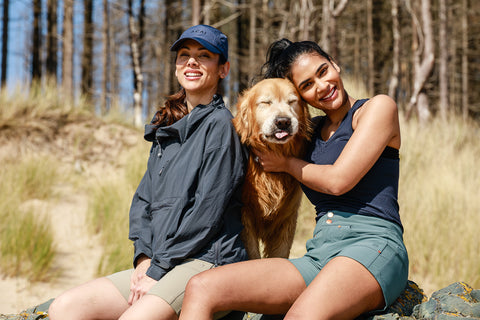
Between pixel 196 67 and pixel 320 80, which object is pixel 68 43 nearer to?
pixel 196 67

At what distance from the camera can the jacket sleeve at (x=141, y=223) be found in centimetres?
214

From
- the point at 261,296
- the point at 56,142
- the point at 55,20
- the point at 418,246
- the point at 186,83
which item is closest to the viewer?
the point at 261,296

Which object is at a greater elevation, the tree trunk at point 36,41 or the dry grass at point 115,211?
the tree trunk at point 36,41

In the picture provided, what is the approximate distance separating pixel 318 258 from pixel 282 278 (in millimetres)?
237

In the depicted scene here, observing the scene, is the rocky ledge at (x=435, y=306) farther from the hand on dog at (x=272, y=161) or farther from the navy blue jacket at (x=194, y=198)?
the hand on dog at (x=272, y=161)

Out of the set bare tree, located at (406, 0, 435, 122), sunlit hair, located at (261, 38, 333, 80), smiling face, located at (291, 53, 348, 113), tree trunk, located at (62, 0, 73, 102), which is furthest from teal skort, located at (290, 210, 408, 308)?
tree trunk, located at (62, 0, 73, 102)

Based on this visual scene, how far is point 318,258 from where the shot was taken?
6.42ft

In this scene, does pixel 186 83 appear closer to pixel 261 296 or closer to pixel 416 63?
pixel 261 296

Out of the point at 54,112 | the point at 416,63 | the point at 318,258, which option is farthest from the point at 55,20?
the point at 318,258

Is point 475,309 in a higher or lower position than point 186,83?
lower

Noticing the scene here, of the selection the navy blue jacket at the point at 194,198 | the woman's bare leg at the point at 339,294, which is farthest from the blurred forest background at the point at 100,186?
the woman's bare leg at the point at 339,294

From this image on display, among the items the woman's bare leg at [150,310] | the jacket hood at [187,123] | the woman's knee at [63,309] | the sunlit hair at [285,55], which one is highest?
the sunlit hair at [285,55]

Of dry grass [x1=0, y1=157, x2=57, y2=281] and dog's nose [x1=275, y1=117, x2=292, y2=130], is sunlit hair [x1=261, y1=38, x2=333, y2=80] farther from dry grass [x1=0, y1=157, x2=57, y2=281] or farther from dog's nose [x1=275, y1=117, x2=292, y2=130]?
dry grass [x1=0, y1=157, x2=57, y2=281]

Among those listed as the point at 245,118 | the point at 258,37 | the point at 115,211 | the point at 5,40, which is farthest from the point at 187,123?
the point at 258,37
